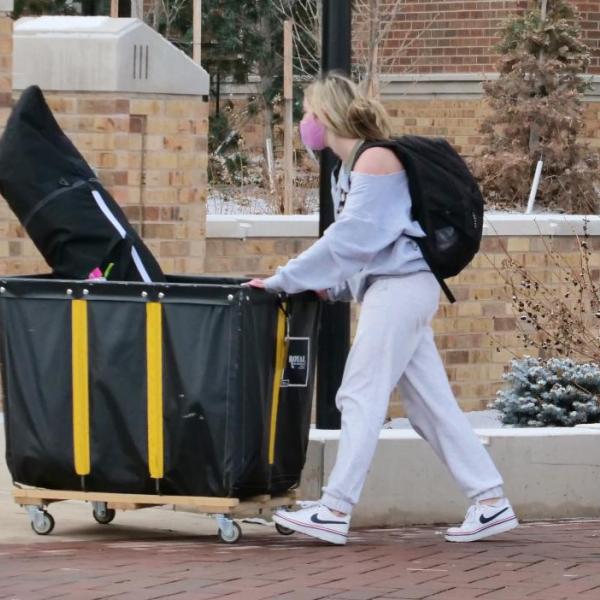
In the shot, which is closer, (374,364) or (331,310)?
(374,364)

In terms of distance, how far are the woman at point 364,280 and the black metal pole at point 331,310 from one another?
0.69m

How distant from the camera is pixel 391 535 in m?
7.33

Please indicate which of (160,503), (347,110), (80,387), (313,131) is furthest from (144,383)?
(347,110)

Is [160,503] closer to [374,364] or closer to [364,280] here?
[374,364]

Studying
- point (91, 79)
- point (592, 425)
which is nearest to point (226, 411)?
point (592, 425)

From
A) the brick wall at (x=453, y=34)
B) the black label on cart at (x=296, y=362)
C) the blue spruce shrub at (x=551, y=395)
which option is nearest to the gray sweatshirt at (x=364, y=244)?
the black label on cart at (x=296, y=362)

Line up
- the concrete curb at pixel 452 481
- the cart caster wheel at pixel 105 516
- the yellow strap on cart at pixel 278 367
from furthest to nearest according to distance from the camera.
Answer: the concrete curb at pixel 452 481, the cart caster wheel at pixel 105 516, the yellow strap on cart at pixel 278 367

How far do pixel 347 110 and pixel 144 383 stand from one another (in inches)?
50.1

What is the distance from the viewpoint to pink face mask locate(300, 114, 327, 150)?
6.72 m

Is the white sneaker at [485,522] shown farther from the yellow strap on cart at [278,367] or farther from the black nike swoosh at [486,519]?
the yellow strap on cart at [278,367]

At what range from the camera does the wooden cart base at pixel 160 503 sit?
662 centimetres

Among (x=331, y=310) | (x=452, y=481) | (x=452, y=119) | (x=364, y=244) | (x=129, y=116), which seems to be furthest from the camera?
(x=452, y=119)

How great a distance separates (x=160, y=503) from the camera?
21.9 ft

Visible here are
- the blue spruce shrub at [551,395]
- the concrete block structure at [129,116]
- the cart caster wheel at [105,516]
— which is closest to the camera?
the cart caster wheel at [105,516]
